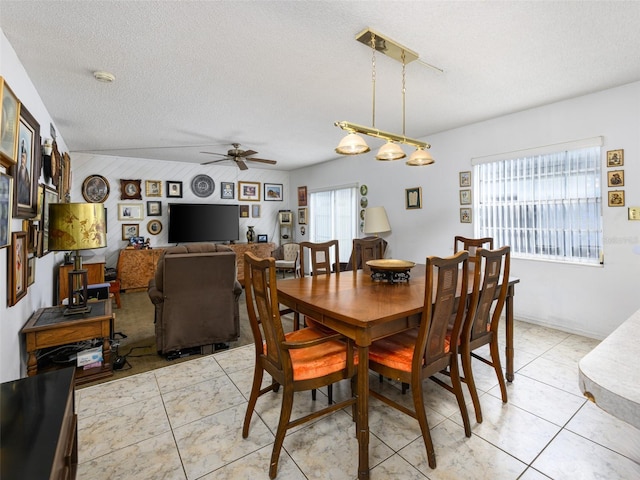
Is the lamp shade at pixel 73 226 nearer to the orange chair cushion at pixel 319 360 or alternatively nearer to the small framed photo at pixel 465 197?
the orange chair cushion at pixel 319 360

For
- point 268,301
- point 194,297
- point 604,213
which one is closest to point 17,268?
point 194,297

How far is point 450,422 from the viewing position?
192 cm

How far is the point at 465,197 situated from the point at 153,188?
5.53 m

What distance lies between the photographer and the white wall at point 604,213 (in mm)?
2936

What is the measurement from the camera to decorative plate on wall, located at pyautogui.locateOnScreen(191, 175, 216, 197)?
6504mm

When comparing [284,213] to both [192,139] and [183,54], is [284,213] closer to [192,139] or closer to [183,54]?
[192,139]

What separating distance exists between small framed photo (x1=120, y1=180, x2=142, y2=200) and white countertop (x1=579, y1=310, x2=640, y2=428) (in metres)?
6.67

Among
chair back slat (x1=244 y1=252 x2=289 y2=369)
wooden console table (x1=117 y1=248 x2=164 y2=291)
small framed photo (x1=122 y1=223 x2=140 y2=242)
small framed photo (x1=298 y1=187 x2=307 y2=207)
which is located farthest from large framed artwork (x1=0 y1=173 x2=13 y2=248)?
small framed photo (x1=298 y1=187 x2=307 y2=207)

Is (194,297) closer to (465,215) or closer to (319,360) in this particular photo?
(319,360)

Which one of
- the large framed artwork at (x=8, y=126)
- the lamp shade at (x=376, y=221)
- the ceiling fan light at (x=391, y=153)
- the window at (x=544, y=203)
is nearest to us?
the large framed artwork at (x=8, y=126)

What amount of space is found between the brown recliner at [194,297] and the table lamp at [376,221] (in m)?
2.46

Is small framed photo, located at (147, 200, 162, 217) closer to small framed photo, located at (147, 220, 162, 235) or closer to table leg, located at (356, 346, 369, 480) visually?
small framed photo, located at (147, 220, 162, 235)

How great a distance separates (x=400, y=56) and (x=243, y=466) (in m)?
2.79

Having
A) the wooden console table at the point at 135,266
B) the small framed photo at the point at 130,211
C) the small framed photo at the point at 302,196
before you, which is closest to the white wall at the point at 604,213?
the small framed photo at the point at 302,196
